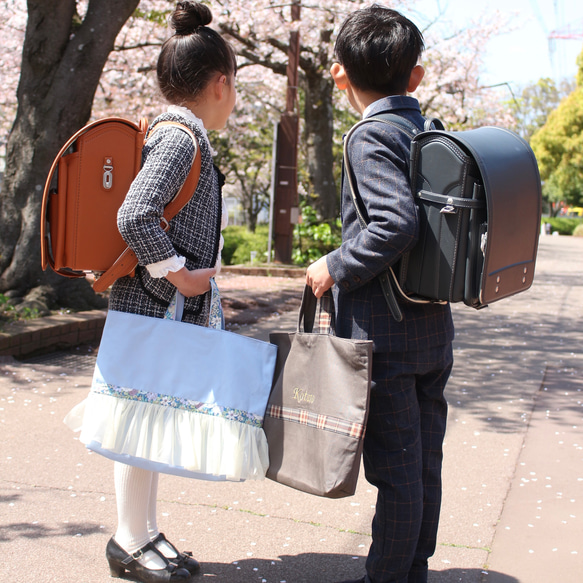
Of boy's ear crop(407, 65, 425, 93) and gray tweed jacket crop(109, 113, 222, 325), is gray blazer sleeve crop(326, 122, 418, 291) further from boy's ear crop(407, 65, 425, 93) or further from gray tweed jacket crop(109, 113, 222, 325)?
gray tweed jacket crop(109, 113, 222, 325)

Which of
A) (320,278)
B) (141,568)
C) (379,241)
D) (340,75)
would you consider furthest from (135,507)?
(340,75)

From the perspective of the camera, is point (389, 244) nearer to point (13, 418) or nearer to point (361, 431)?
point (361, 431)

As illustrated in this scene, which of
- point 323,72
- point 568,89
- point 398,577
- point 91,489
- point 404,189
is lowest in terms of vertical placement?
point 91,489

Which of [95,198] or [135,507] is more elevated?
[95,198]

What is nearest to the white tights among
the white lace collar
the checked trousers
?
the checked trousers

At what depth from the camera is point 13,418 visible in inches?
162

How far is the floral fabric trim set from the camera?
6.66 feet

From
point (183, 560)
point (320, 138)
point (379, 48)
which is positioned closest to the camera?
point (379, 48)

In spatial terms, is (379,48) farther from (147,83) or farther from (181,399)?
(147,83)

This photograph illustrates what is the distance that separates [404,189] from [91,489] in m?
2.17

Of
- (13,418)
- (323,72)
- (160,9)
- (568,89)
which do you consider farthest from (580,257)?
(568,89)

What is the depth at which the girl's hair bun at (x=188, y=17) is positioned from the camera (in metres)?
2.10

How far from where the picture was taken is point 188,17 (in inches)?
83.0

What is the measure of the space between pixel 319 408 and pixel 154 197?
76cm
